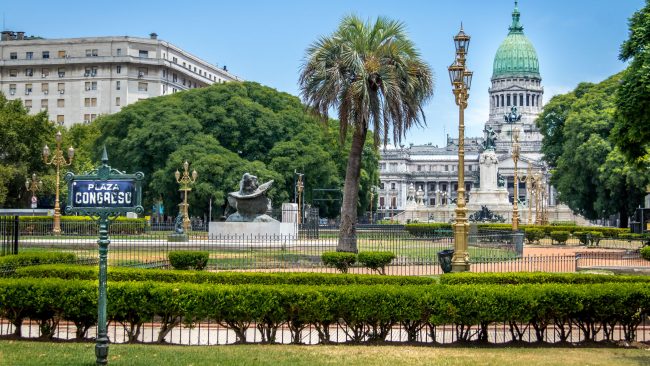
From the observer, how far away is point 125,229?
49.7 m

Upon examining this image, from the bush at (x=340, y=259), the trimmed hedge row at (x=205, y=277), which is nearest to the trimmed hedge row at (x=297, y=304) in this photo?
the trimmed hedge row at (x=205, y=277)

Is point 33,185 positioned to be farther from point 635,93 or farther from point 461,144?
point 635,93

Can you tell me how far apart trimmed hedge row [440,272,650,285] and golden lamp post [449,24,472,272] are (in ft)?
18.3

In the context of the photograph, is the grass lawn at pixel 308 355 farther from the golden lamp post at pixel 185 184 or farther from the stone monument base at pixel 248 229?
the golden lamp post at pixel 185 184

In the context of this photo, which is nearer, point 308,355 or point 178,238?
point 308,355

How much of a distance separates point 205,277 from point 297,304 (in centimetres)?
294

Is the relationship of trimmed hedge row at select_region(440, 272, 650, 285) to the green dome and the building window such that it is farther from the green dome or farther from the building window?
the green dome

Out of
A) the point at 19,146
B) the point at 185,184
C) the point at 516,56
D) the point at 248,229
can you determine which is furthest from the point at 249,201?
the point at 516,56

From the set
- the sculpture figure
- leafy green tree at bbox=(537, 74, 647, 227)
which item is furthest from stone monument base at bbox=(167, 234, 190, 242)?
leafy green tree at bbox=(537, 74, 647, 227)

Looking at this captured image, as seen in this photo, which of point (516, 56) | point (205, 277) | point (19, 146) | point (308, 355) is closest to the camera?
point (308, 355)

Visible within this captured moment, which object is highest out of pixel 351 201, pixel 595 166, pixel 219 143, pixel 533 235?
pixel 219 143

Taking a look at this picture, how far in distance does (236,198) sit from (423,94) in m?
13.6

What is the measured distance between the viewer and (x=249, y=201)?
4041cm

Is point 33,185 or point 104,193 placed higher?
point 33,185
